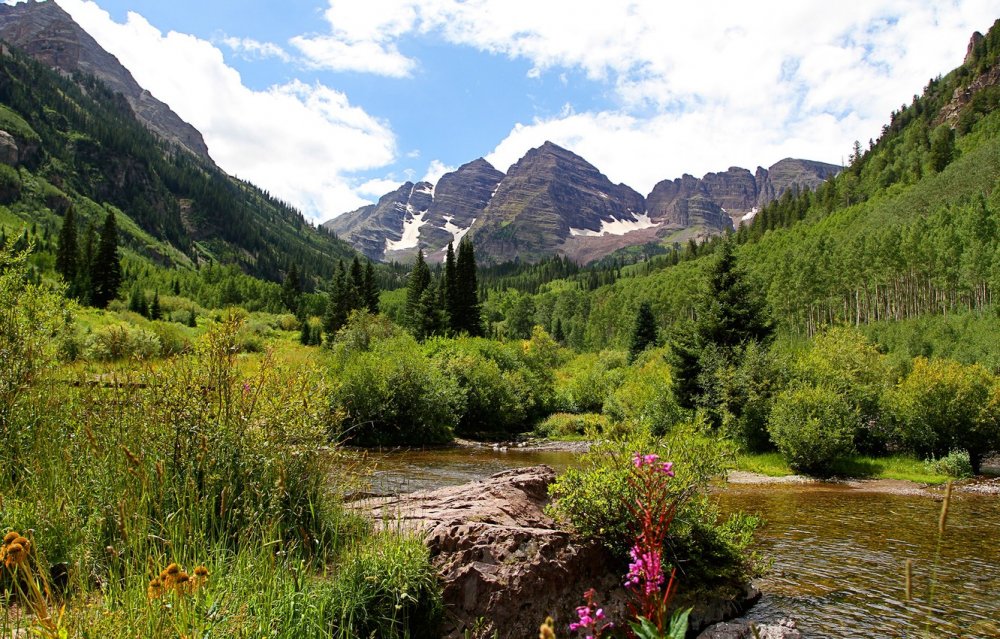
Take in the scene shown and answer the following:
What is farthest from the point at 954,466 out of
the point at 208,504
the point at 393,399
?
the point at 208,504

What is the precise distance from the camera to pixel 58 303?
9969 millimetres

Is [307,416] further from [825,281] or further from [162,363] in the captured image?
[825,281]

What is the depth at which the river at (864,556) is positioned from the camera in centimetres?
1055

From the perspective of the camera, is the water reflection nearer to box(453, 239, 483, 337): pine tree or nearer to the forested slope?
the forested slope

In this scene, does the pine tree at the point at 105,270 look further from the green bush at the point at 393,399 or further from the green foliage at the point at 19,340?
the green foliage at the point at 19,340

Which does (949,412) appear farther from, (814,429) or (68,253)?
(68,253)

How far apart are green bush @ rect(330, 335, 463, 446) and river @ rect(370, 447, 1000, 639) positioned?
30.0 feet

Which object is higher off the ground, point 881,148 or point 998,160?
point 881,148

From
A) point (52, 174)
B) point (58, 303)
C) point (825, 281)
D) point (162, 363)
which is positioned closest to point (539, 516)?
point (162, 363)

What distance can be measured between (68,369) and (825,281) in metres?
93.5

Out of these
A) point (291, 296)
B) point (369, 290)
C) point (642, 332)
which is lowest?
point (642, 332)

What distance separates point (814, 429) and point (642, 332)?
5387 centimetres

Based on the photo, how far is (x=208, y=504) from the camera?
5.86 meters

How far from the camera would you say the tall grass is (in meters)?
4.55
